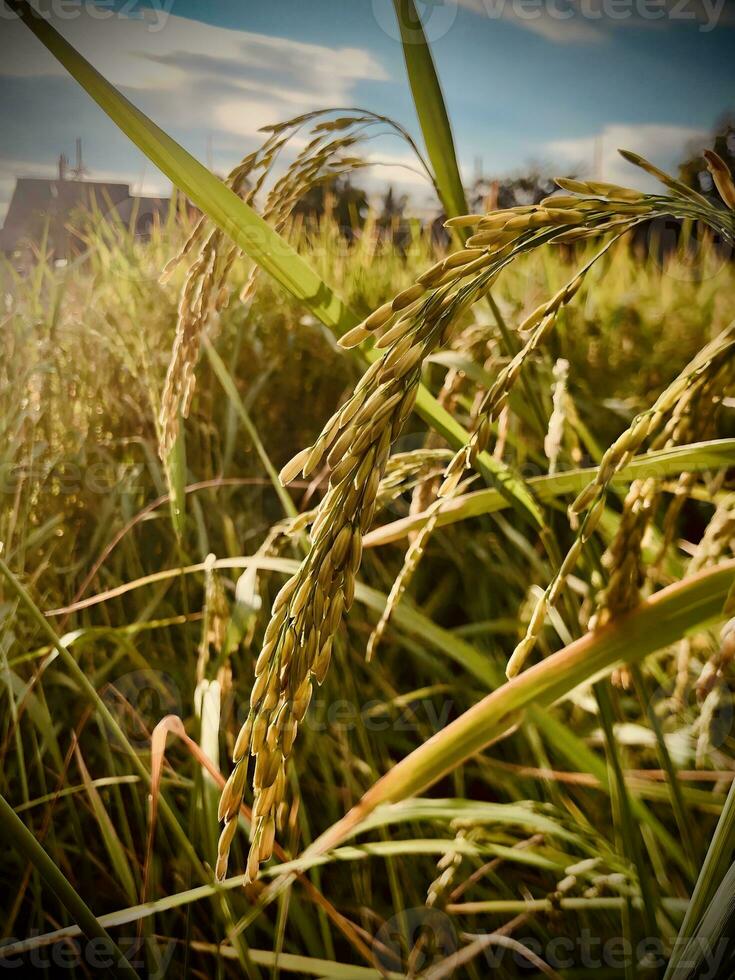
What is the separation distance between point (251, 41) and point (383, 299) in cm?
37

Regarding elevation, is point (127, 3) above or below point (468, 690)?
above

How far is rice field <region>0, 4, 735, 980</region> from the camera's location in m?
0.29

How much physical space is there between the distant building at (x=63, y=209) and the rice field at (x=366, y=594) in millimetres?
30

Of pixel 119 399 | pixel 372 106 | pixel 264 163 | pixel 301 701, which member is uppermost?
pixel 372 106

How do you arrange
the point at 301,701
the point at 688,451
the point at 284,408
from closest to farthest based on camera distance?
the point at 301,701, the point at 688,451, the point at 284,408

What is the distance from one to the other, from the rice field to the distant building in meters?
0.03

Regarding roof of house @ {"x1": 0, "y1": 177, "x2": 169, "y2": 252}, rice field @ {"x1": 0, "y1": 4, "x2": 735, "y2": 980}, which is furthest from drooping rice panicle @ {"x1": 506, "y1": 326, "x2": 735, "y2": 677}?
roof of house @ {"x1": 0, "y1": 177, "x2": 169, "y2": 252}

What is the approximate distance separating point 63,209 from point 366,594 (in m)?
0.59

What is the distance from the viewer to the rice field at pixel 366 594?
29 centimetres

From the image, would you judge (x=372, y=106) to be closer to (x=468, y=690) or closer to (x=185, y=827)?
(x=468, y=690)

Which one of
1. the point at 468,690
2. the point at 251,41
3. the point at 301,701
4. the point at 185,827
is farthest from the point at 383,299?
the point at 301,701

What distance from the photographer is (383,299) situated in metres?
0.98

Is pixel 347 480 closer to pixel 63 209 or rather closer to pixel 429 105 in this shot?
pixel 429 105

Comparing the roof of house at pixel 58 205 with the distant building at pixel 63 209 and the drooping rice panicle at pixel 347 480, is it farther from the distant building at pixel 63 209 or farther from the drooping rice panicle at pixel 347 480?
the drooping rice panicle at pixel 347 480
